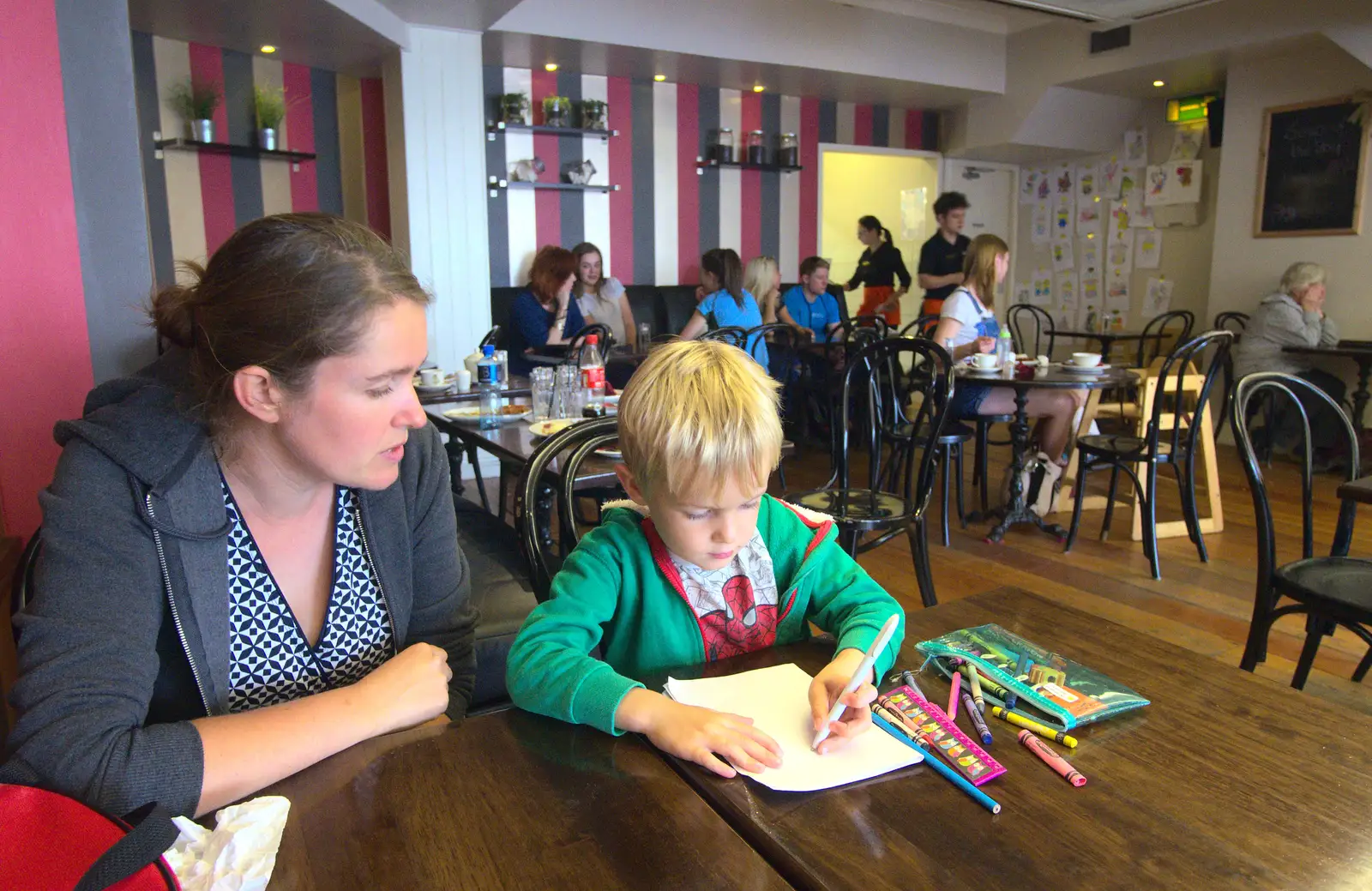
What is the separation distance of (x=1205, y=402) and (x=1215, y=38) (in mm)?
3789

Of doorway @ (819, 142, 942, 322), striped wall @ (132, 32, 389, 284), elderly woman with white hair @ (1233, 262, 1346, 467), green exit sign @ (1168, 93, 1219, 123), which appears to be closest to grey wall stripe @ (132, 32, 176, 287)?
striped wall @ (132, 32, 389, 284)

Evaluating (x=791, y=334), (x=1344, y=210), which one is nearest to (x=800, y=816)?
(x=791, y=334)

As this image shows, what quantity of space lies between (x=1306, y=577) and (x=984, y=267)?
2.52 metres

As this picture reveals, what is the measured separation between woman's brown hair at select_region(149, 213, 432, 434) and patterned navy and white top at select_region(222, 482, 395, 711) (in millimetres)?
162

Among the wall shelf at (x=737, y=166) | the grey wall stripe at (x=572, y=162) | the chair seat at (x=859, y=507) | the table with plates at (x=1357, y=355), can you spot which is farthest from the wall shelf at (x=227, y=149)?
the table with plates at (x=1357, y=355)

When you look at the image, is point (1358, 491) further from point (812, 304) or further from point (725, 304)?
point (812, 304)

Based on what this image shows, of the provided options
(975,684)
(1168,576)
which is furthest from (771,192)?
(975,684)

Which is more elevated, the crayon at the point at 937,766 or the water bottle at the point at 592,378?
the water bottle at the point at 592,378

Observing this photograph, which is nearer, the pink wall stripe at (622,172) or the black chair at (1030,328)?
the pink wall stripe at (622,172)

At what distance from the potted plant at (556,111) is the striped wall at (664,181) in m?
0.14

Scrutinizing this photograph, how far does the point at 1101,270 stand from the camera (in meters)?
7.61

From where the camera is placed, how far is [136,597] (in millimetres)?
919

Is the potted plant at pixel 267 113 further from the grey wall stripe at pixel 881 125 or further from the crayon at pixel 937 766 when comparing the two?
the crayon at pixel 937 766

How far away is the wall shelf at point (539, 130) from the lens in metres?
5.78
